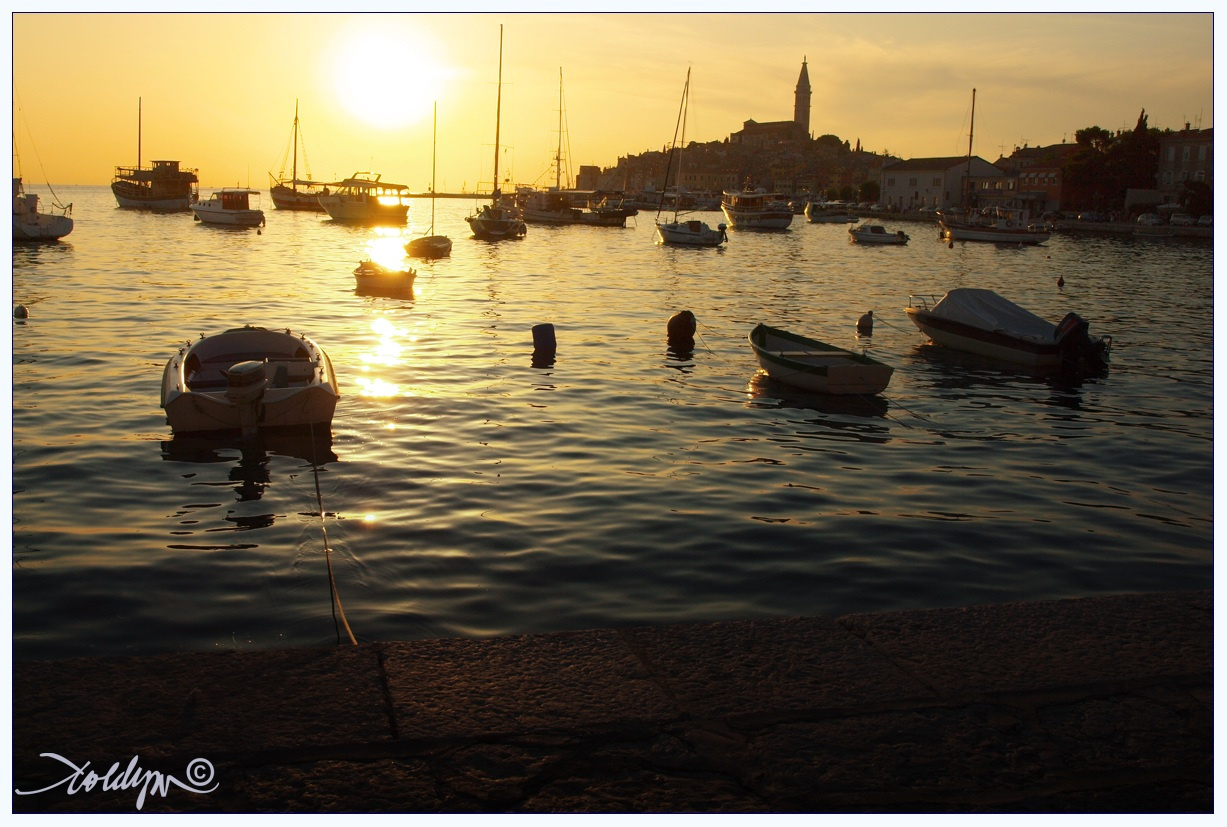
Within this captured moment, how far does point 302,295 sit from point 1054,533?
102 ft

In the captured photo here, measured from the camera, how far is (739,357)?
24.6m

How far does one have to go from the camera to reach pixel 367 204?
94.5 metres

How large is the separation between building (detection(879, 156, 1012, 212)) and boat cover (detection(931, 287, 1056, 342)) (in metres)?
115

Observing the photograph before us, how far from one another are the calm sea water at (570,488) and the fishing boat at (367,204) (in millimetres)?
65753

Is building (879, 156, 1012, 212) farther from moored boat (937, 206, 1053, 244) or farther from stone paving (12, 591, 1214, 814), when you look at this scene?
stone paving (12, 591, 1214, 814)

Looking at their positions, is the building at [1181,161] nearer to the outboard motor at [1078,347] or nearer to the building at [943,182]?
the building at [943,182]

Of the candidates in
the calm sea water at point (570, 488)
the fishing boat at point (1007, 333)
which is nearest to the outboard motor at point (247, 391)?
the calm sea water at point (570, 488)

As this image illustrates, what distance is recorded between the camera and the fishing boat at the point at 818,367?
19078 mm

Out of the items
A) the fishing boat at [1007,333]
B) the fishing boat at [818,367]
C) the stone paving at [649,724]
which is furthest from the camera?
the fishing boat at [1007,333]

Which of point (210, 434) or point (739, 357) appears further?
point (739, 357)

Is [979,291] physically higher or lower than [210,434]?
higher

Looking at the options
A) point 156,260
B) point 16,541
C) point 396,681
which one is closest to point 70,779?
point 396,681

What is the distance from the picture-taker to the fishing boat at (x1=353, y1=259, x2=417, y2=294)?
3688 cm

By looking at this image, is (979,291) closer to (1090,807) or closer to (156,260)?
(1090,807)
